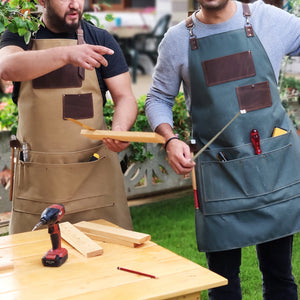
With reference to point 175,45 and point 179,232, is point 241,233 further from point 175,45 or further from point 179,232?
point 179,232

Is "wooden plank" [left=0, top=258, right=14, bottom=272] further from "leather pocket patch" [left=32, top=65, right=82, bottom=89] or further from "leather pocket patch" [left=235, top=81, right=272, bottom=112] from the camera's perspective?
"leather pocket patch" [left=235, top=81, right=272, bottom=112]

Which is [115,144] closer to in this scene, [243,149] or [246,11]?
[243,149]

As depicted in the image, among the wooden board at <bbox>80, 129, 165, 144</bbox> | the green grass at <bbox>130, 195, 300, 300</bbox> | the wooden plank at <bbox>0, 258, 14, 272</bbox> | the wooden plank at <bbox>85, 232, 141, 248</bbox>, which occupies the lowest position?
the green grass at <bbox>130, 195, 300, 300</bbox>

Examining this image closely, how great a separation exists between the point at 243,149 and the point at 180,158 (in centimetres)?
28

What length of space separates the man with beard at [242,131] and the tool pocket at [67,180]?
1.58 ft

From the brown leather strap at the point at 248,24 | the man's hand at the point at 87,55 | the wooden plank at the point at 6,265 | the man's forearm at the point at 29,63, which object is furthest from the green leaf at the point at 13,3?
the wooden plank at the point at 6,265

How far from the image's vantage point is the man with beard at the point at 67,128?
2.88 metres

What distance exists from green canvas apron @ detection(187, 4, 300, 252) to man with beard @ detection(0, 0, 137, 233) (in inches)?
21.5

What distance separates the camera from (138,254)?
92.7 inches

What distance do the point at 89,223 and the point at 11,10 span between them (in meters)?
0.96

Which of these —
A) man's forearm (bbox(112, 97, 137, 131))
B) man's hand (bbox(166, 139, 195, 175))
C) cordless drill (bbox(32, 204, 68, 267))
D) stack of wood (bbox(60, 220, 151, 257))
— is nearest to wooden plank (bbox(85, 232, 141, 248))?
stack of wood (bbox(60, 220, 151, 257))

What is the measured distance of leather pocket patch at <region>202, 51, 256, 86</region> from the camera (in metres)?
2.57

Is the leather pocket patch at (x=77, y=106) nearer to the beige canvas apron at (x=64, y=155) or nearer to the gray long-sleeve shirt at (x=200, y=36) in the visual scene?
the beige canvas apron at (x=64, y=155)

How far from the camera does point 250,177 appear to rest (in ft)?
8.42
